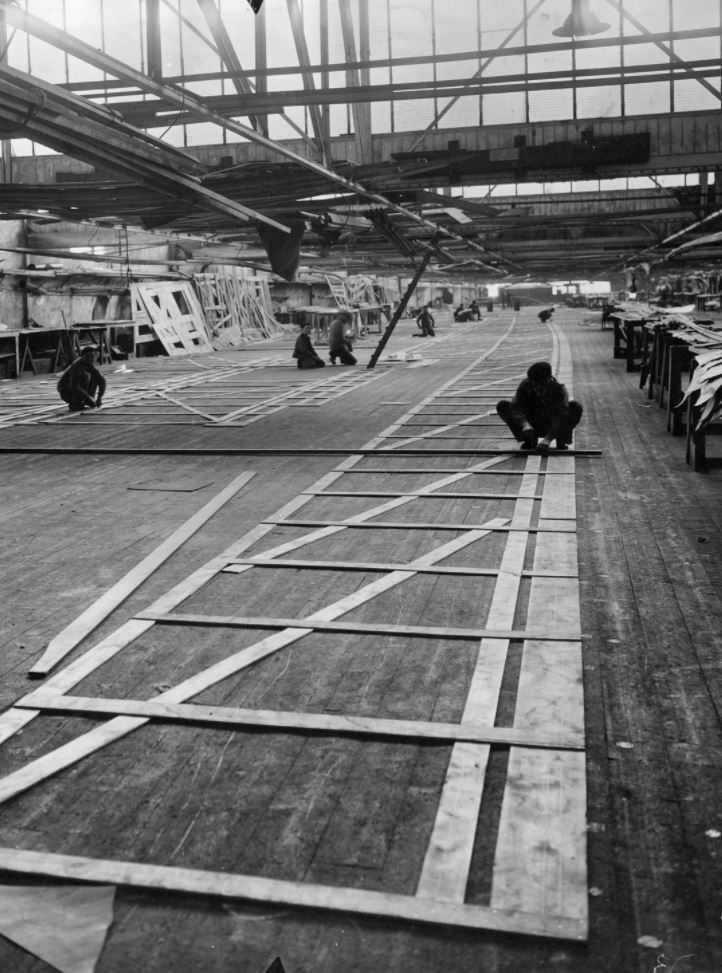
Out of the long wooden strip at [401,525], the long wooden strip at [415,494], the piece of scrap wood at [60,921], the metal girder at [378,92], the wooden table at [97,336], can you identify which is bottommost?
the piece of scrap wood at [60,921]

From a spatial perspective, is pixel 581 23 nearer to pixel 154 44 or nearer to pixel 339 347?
pixel 154 44

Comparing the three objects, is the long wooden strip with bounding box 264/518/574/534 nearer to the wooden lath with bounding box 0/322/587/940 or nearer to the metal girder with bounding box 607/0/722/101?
the wooden lath with bounding box 0/322/587/940

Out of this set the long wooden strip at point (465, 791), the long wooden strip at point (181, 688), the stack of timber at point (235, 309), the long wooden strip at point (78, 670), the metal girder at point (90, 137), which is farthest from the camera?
the stack of timber at point (235, 309)

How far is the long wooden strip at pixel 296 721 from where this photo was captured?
4242mm

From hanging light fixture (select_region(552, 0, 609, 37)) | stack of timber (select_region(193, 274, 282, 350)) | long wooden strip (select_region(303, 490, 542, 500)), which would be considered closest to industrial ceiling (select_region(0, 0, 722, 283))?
hanging light fixture (select_region(552, 0, 609, 37))

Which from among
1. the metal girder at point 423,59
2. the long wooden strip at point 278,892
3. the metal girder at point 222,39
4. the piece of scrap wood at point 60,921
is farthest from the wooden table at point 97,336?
the piece of scrap wood at point 60,921

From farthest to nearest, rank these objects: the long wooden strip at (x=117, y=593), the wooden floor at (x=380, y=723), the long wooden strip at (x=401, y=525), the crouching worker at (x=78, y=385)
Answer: the crouching worker at (x=78, y=385), the long wooden strip at (x=401, y=525), the long wooden strip at (x=117, y=593), the wooden floor at (x=380, y=723)

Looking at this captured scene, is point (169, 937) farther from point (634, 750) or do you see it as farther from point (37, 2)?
point (37, 2)

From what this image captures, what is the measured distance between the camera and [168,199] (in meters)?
14.8

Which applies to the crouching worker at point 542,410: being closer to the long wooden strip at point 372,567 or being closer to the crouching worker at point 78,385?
the long wooden strip at point 372,567

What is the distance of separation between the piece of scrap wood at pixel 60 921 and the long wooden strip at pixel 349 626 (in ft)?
8.61

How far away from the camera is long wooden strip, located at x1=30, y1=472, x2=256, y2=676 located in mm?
5355

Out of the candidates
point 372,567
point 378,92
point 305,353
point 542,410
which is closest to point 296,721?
point 372,567

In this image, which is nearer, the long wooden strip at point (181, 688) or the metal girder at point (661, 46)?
the long wooden strip at point (181, 688)
